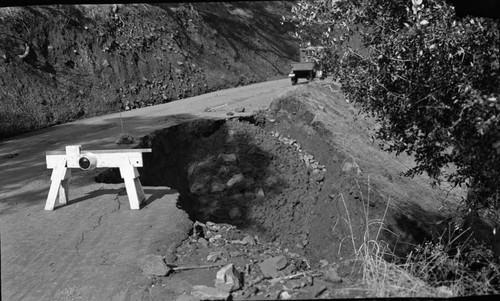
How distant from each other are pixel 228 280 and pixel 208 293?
10.0 inches

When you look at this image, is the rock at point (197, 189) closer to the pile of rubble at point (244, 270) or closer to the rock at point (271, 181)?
the rock at point (271, 181)

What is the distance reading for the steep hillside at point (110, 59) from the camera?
15703mm

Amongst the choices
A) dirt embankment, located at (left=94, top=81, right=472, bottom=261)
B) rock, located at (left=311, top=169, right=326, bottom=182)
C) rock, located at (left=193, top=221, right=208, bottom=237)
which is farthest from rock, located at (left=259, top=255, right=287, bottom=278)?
rock, located at (left=311, top=169, right=326, bottom=182)

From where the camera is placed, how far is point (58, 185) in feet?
24.4

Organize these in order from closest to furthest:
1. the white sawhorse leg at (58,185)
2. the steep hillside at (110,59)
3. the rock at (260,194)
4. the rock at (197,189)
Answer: the white sawhorse leg at (58,185)
the rock at (260,194)
the rock at (197,189)
the steep hillside at (110,59)

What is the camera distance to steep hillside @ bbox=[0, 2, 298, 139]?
15703 mm

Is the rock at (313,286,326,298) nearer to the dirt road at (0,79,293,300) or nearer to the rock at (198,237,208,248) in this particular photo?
the dirt road at (0,79,293,300)

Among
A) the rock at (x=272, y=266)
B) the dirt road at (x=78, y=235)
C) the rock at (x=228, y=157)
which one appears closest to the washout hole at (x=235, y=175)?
the rock at (x=228, y=157)

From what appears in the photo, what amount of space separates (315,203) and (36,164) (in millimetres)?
5678

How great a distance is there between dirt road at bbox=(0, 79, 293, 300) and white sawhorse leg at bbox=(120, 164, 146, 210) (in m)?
0.16

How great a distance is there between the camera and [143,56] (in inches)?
807

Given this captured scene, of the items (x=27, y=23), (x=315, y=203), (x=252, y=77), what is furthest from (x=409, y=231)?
(x=252, y=77)

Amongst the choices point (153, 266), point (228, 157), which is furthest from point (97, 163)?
point (228, 157)

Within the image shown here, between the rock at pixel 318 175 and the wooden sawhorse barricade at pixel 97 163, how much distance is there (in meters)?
5.39
